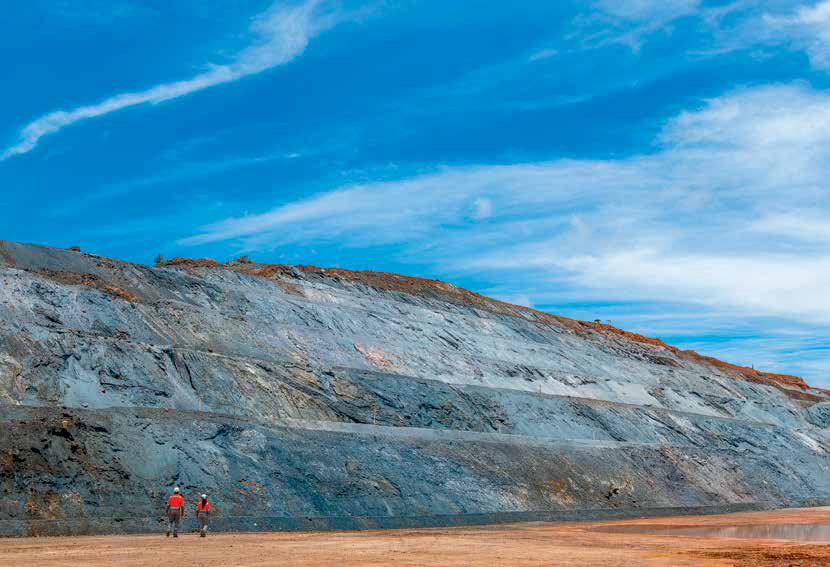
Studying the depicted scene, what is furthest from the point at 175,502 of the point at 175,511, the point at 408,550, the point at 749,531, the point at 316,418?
the point at 749,531

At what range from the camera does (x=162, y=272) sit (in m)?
42.7

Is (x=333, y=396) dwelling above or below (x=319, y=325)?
below

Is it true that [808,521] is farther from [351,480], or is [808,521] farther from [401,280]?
[401,280]

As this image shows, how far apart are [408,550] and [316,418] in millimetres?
13002

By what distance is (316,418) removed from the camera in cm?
3114

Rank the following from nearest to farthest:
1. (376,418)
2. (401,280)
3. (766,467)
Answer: (376,418) → (766,467) → (401,280)

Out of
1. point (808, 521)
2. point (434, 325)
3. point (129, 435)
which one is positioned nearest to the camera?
point (129, 435)

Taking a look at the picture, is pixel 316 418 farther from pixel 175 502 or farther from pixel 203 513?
pixel 175 502

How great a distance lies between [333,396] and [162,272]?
548 inches

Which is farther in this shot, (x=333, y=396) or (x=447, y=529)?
(x=333, y=396)

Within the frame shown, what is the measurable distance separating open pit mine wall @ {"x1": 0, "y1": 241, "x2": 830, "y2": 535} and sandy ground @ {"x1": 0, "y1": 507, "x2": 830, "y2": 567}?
227 cm

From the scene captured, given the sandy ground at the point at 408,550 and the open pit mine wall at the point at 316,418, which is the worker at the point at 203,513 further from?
the open pit mine wall at the point at 316,418

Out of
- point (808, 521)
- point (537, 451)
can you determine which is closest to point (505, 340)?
point (537, 451)

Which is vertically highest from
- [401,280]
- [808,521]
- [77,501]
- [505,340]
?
[401,280]
